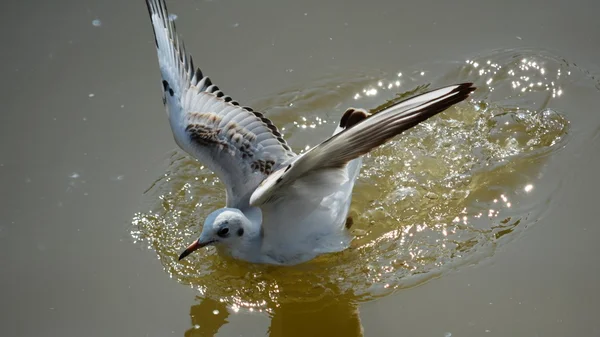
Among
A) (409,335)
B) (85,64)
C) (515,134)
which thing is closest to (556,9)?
(515,134)

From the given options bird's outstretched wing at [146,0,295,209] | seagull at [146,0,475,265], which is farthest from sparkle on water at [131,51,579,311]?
bird's outstretched wing at [146,0,295,209]

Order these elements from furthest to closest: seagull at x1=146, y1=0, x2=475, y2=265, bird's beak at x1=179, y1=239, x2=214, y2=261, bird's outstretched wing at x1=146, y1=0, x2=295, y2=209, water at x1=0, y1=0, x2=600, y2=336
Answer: bird's outstretched wing at x1=146, y1=0, x2=295, y2=209
bird's beak at x1=179, y1=239, x2=214, y2=261
water at x1=0, y1=0, x2=600, y2=336
seagull at x1=146, y1=0, x2=475, y2=265

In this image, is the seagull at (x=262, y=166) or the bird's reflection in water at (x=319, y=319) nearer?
the seagull at (x=262, y=166)

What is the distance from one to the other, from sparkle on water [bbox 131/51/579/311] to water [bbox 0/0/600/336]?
1 cm

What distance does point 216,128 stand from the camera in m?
5.21

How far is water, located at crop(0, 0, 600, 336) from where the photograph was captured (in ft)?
15.2

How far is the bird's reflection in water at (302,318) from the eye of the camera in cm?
453

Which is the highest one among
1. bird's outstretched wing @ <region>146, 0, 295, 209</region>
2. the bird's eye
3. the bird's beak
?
bird's outstretched wing @ <region>146, 0, 295, 209</region>

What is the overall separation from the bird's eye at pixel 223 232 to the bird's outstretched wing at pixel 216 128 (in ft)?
1.04

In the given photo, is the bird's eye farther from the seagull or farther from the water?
the water

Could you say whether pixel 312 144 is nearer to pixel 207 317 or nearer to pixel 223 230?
pixel 223 230

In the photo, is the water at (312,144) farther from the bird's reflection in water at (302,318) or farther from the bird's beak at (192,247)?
the bird's beak at (192,247)

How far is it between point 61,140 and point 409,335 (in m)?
3.03

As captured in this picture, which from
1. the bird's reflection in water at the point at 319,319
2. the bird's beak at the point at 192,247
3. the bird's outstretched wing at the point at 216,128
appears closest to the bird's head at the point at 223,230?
the bird's beak at the point at 192,247
